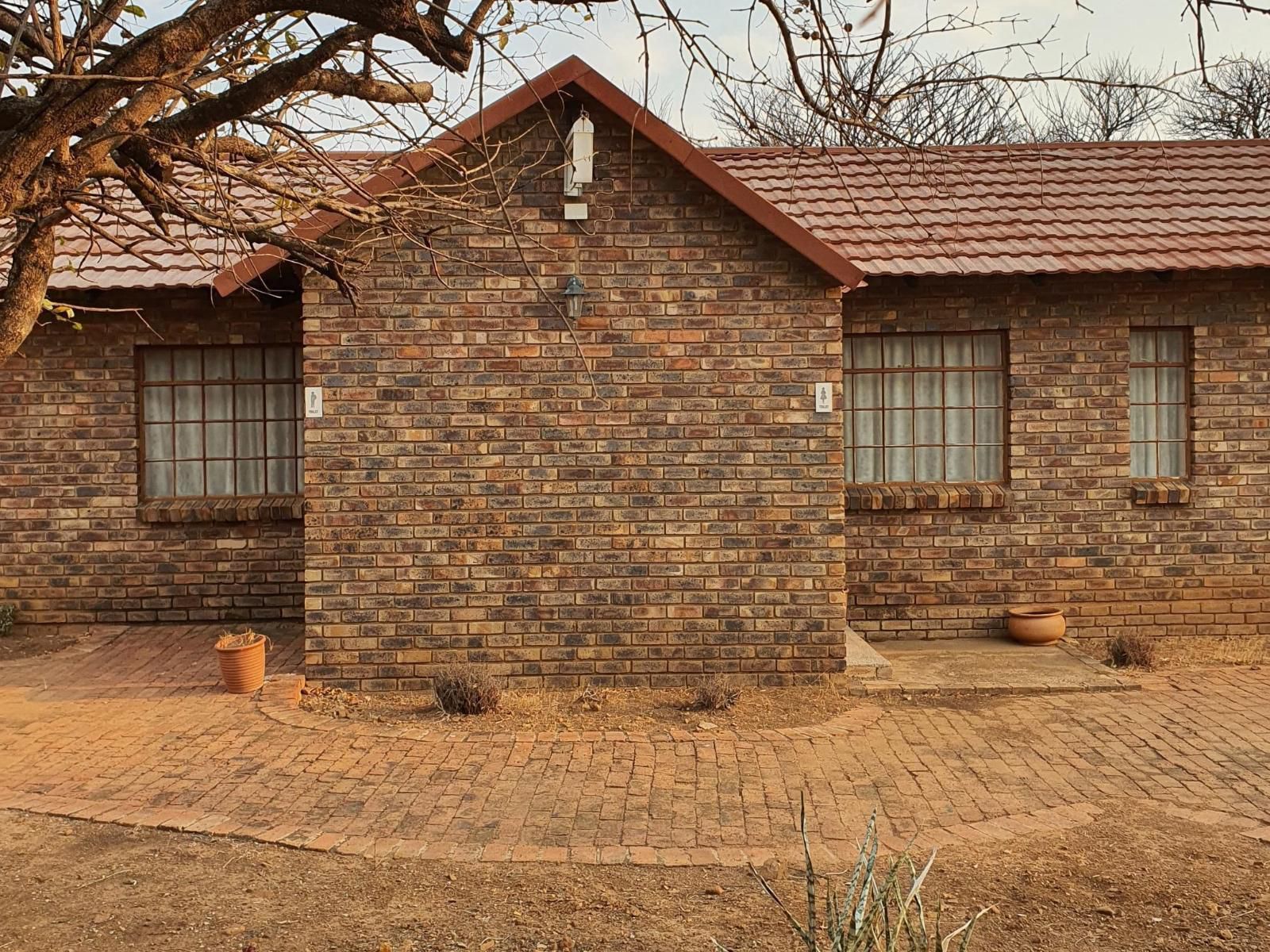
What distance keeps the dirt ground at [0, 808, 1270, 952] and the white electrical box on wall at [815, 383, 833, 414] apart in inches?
140

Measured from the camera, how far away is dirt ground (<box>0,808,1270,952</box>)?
4.30 meters

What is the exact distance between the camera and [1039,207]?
10.5 meters

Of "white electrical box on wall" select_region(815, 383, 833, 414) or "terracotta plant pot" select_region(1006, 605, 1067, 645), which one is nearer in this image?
"white electrical box on wall" select_region(815, 383, 833, 414)

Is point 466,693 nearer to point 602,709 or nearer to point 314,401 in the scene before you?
point 602,709

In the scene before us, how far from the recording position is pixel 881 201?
1052 cm

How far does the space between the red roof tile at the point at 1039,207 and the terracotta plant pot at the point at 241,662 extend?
557cm

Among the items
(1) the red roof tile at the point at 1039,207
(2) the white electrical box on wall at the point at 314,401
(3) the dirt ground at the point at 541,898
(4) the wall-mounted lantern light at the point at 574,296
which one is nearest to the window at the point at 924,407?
(1) the red roof tile at the point at 1039,207

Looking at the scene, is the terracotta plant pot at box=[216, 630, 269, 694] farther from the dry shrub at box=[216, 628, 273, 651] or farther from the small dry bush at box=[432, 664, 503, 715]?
the small dry bush at box=[432, 664, 503, 715]

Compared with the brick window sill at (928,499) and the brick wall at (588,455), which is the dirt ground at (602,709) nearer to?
the brick wall at (588,455)

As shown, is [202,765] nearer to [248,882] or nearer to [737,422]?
[248,882]

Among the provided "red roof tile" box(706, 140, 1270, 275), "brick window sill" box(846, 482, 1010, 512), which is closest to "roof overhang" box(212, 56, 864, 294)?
"red roof tile" box(706, 140, 1270, 275)

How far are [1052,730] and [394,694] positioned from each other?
441 centimetres

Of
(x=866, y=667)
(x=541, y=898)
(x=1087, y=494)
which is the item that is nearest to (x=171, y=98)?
(x=541, y=898)

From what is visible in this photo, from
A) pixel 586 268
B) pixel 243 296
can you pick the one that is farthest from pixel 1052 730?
pixel 243 296
